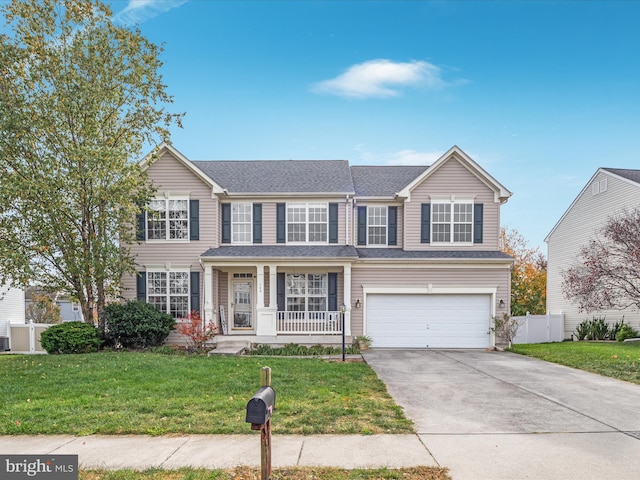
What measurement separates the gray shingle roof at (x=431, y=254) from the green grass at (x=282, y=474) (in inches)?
445

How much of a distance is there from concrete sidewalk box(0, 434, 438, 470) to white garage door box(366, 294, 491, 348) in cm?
1031

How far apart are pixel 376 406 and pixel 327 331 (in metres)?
8.53

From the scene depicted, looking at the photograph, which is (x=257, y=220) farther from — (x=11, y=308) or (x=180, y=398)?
(x=11, y=308)

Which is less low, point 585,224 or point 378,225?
point 585,224

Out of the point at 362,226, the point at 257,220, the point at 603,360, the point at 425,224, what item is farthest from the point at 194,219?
the point at 603,360

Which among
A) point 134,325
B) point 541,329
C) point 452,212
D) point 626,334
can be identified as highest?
point 452,212

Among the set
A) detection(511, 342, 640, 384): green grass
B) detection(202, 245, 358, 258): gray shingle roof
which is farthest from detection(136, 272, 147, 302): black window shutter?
detection(511, 342, 640, 384): green grass

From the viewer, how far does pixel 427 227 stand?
51.7 feet

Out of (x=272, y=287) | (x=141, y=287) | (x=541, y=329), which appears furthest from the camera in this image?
(x=541, y=329)

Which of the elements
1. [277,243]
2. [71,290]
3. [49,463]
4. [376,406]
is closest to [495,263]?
[277,243]

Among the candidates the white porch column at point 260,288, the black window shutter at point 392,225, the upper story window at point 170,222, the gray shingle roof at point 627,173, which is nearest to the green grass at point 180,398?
the white porch column at point 260,288

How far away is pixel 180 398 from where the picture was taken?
702 centimetres

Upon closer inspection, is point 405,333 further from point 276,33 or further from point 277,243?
point 276,33

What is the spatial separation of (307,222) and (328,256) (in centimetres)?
207
